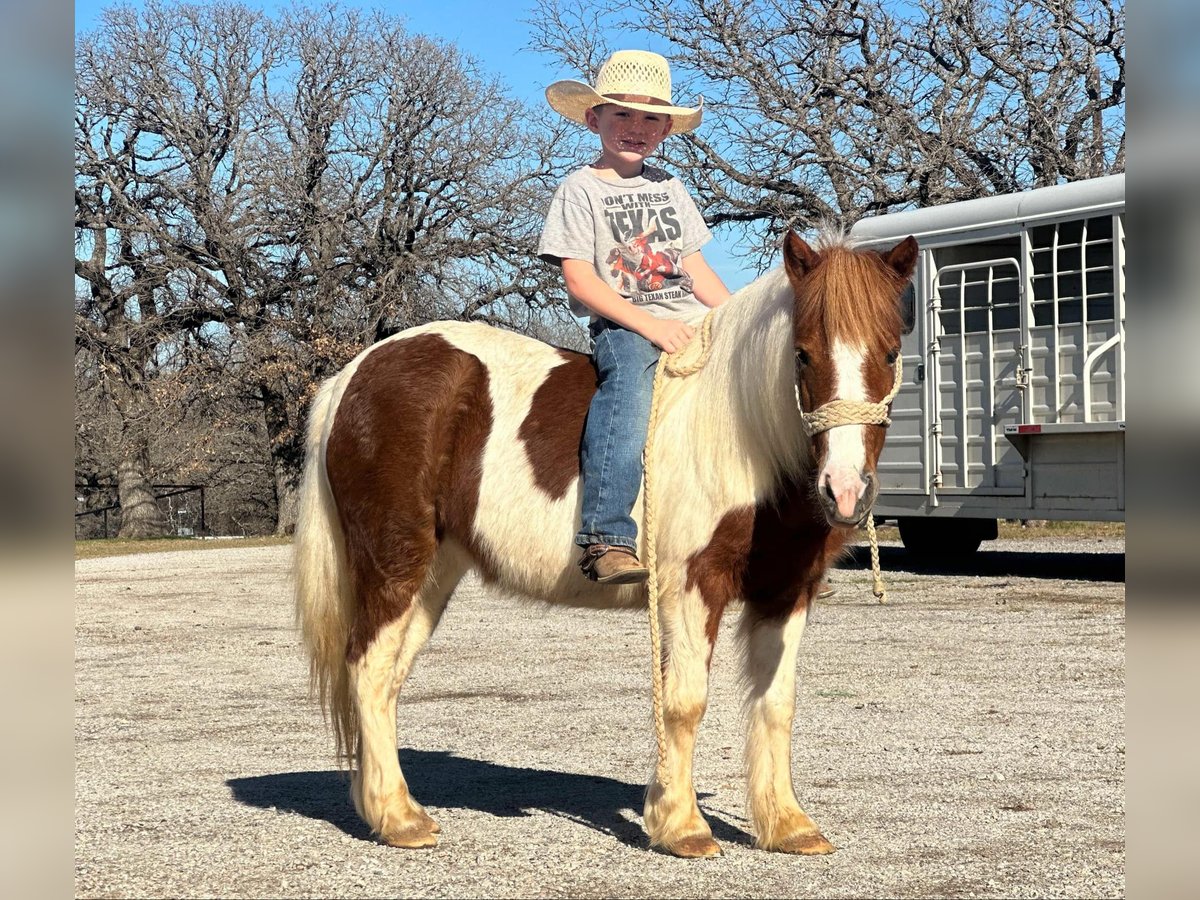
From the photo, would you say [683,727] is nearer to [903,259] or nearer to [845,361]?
[845,361]

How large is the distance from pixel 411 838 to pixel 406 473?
44.0 inches

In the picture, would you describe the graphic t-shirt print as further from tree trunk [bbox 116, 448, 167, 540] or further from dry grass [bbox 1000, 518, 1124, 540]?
tree trunk [bbox 116, 448, 167, 540]

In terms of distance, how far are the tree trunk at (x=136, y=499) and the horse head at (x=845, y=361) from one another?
78.2ft

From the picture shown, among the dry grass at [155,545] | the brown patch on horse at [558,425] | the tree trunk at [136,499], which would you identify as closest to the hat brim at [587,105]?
the brown patch on horse at [558,425]

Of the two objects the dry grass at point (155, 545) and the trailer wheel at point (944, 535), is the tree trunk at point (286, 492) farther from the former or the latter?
the trailer wheel at point (944, 535)

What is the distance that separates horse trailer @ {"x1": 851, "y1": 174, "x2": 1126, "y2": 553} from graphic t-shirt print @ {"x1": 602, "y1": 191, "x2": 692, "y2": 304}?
25.3ft

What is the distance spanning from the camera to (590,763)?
5.17m

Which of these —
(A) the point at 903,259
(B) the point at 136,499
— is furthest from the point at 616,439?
(B) the point at 136,499

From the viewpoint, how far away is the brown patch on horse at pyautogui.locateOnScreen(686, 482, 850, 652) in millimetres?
3703

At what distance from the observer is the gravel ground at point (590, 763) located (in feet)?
11.6

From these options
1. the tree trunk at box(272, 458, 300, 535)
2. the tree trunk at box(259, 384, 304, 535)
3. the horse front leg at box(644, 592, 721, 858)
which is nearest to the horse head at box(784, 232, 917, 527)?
the horse front leg at box(644, 592, 721, 858)
